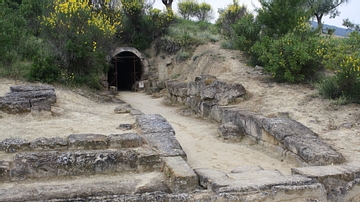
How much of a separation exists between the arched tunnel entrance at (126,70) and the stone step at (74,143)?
43.8 feet

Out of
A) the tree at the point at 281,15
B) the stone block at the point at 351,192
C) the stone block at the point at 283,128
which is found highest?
the tree at the point at 281,15

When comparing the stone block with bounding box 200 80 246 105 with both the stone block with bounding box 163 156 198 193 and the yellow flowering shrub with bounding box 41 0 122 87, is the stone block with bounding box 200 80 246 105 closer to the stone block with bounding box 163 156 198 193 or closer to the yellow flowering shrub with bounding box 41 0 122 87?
the yellow flowering shrub with bounding box 41 0 122 87

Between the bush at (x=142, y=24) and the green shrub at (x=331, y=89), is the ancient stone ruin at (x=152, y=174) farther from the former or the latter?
the bush at (x=142, y=24)

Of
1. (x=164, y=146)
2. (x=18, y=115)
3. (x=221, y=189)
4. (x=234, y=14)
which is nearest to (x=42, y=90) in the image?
(x=18, y=115)

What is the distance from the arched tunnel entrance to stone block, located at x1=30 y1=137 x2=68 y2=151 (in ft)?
44.2

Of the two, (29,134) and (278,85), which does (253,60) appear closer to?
(278,85)

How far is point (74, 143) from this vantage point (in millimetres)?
5930

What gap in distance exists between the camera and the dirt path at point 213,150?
6.36 meters

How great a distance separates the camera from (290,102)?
951 centimetres

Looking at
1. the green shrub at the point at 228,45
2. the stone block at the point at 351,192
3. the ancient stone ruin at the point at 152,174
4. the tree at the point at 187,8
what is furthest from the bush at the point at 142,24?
the stone block at the point at 351,192

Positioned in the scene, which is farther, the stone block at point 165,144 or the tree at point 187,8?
the tree at point 187,8

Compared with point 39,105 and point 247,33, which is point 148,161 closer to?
point 39,105

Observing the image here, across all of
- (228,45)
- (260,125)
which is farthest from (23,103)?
(228,45)

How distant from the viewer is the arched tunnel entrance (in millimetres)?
20297
